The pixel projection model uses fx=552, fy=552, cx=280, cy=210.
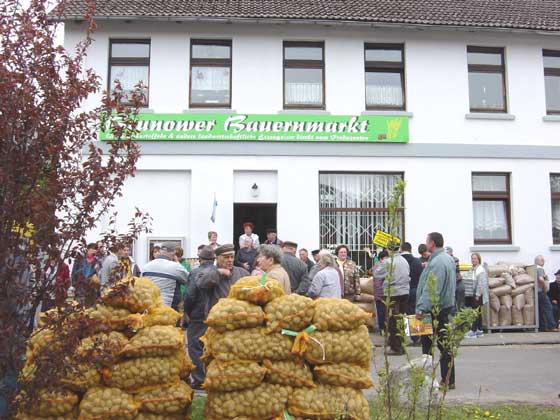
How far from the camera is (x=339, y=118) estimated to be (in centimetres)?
1534

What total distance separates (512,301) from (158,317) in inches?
418

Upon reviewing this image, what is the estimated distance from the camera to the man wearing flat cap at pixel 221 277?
6.64m

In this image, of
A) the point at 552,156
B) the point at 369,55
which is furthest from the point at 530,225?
the point at 369,55

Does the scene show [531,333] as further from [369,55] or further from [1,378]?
[1,378]

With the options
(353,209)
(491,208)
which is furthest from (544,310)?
(353,209)

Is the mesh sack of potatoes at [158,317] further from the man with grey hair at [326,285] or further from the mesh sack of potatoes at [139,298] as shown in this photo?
the man with grey hair at [326,285]

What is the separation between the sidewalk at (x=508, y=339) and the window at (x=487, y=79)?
6965 millimetres

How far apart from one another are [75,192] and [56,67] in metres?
0.84

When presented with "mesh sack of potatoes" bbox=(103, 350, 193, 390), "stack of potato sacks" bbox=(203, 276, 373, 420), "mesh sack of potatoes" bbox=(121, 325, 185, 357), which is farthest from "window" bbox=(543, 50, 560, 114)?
"mesh sack of potatoes" bbox=(103, 350, 193, 390)

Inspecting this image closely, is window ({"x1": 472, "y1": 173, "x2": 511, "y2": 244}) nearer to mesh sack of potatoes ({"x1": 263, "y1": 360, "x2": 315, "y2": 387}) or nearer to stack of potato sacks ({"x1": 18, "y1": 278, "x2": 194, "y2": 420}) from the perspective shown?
mesh sack of potatoes ({"x1": 263, "y1": 360, "x2": 315, "y2": 387})

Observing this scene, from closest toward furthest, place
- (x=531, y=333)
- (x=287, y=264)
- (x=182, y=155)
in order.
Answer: (x=287, y=264), (x=531, y=333), (x=182, y=155)

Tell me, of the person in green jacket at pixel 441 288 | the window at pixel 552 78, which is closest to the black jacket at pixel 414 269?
the person in green jacket at pixel 441 288

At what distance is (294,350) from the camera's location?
454 centimetres

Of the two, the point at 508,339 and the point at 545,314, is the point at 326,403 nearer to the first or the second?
the point at 508,339
